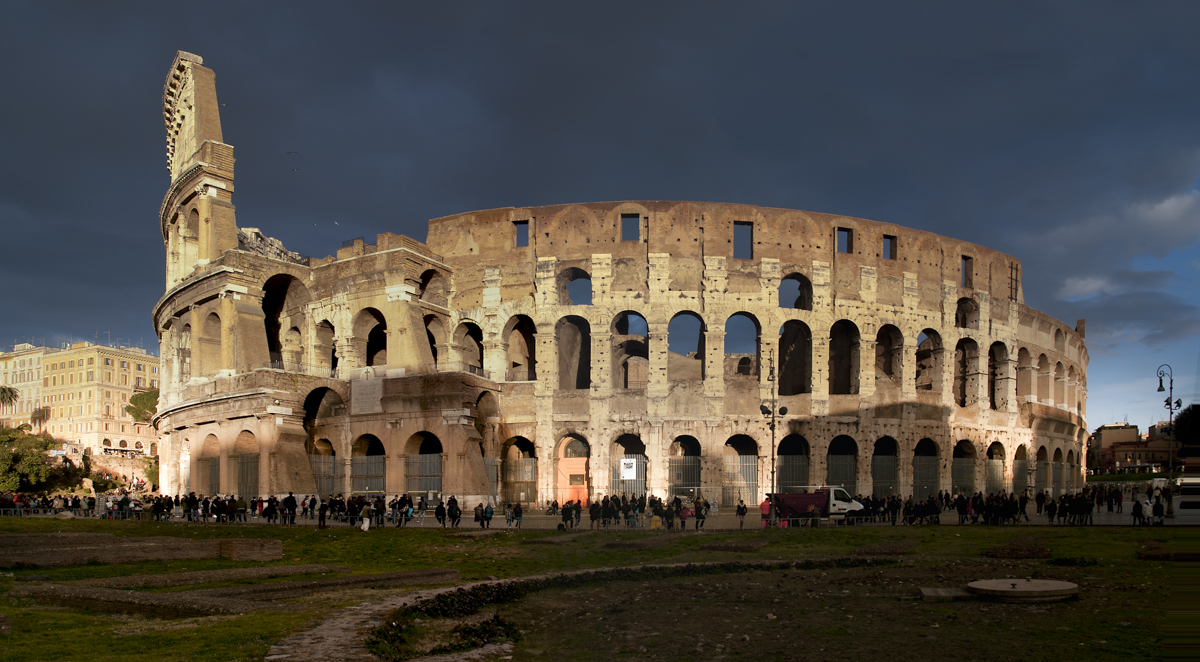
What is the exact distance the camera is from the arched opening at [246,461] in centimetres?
3338

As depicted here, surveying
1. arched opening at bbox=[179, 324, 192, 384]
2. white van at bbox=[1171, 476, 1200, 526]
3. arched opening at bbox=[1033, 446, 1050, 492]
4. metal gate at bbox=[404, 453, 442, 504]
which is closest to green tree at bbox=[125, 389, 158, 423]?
arched opening at bbox=[179, 324, 192, 384]

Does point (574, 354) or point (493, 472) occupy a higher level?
point (574, 354)

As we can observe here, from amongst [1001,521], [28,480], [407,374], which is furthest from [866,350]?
[28,480]

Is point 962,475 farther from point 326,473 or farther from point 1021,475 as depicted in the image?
point 326,473

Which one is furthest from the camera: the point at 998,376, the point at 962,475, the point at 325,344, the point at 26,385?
the point at 26,385

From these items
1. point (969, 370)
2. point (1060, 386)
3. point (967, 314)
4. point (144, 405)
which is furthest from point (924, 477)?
point (144, 405)

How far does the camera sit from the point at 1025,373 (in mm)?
43000

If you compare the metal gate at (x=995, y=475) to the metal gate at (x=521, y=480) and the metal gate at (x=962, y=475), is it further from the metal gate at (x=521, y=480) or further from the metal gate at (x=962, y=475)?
the metal gate at (x=521, y=480)

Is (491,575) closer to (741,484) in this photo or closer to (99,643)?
(99,643)

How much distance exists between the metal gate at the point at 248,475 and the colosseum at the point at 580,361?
0.12 m

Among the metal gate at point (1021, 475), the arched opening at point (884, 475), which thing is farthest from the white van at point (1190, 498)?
the metal gate at point (1021, 475)

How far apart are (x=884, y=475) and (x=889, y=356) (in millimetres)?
6987

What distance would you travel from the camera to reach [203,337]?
37.9m

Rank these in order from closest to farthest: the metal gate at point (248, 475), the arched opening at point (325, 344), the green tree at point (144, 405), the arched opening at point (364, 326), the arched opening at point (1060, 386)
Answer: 1. the metal gate at point (248, 475)
2. the arched opening at point (364, 326)
3. the arched opening at point (325, 344)
4. the arched opening at point (1060, 386)
5. the green tree at point (144, 405)
